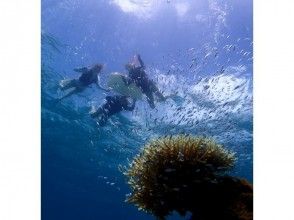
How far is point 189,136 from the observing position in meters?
3.67

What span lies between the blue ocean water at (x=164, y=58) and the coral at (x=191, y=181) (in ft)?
1.21

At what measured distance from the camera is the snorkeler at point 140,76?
27.1ft

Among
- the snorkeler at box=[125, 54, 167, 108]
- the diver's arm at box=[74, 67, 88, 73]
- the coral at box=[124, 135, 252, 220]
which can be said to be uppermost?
the diver's arm at box=[74, 67, 88, 73]

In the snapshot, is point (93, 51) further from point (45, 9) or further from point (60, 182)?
point (60, 182)

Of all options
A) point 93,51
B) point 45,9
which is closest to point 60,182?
point 93,51

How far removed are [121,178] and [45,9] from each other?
710 inches

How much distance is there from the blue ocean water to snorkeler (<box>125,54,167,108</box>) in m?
0.18

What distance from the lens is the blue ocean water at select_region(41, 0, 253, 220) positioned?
293 inches
